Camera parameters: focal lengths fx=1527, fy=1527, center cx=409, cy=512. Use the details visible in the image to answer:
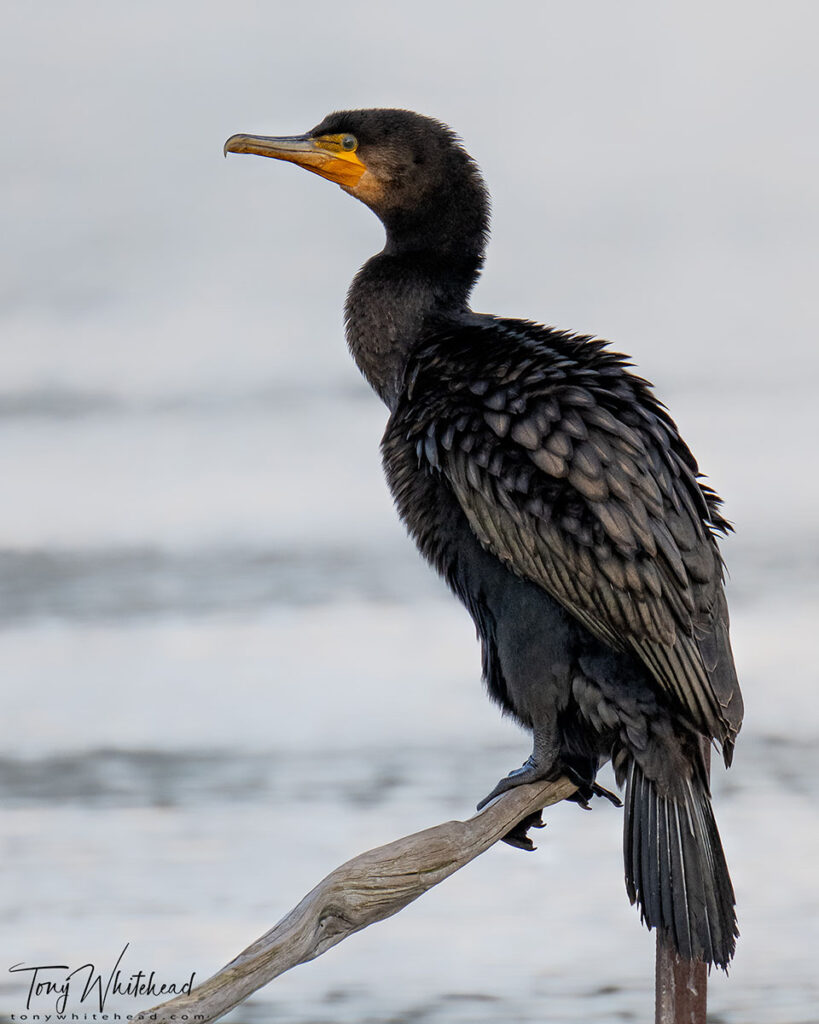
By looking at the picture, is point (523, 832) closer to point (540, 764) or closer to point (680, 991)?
point (540, 764)

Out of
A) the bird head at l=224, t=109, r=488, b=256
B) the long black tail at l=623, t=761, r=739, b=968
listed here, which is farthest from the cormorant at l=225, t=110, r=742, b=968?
the bird head at l=224, t=109, r=488, b=256

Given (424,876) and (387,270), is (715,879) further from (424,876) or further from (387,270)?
(387,270)

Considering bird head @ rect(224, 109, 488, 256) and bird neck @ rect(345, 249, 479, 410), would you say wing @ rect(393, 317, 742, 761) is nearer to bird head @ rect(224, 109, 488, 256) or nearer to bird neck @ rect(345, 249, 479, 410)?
bird neck @ rect(345, 249, 479, 410)

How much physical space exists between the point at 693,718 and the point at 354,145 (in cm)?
150

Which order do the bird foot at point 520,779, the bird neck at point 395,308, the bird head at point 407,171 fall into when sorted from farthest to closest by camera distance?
1. the bird head at point 407,171
2. the bird neck at point 395,308
3. the bird foot at point 520,779

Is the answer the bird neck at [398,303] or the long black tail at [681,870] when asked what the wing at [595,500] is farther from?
the bird neck at [398,303]

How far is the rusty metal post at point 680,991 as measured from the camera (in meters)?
2.60

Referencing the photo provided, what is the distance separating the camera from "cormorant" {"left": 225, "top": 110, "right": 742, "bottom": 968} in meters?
2.65

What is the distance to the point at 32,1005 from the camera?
12.8 feet

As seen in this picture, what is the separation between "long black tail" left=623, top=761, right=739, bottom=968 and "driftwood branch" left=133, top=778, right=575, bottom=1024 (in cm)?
29

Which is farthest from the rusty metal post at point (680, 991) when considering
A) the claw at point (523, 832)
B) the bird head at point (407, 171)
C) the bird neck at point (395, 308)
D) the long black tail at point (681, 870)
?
the bird head at point (407, 171)

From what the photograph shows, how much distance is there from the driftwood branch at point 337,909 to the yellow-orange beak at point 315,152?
1479 millimetres

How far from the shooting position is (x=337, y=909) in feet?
8.11

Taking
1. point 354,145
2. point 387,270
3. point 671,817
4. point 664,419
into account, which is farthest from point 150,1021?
point 354,145
